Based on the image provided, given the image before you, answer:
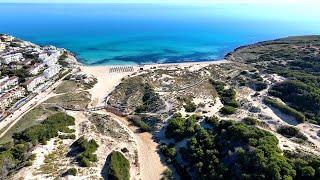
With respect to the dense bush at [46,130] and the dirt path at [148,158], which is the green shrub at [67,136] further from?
the dirt path at [148,158]

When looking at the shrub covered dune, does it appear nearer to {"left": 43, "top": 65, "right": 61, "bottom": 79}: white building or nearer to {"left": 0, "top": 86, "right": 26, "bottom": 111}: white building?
{"left": 0, "top": 86, "right": 26, "bottom": 111}: white building

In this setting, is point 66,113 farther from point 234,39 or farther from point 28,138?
point 234,39

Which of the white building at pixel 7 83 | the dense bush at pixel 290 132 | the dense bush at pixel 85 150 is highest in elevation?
the white building at pixel 7 83

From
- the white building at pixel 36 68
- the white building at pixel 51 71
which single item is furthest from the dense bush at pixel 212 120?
the white building at pixel 36 68

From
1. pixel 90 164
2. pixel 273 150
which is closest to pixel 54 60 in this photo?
pixel 90 164

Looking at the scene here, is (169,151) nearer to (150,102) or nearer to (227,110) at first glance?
(227,110)

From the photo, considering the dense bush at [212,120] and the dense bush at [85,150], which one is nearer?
the dense bush at [85,150]
